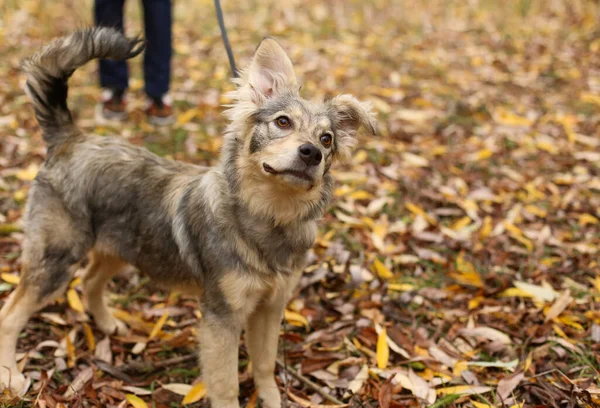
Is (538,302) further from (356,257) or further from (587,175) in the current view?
(587,175)

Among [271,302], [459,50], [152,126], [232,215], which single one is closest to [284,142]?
[232,215]

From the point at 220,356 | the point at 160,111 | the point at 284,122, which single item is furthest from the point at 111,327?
the point at 160,111

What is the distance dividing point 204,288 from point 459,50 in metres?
8.12

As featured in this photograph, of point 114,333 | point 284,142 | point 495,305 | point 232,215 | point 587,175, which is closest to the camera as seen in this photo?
point 284,142

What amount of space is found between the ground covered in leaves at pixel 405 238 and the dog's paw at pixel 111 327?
0.08m

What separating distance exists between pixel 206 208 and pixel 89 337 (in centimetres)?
151

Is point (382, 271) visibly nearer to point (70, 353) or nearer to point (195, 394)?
point (195, 394)

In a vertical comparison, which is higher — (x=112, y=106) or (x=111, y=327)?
(x=112, y=106)

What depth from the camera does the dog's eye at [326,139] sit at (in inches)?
122

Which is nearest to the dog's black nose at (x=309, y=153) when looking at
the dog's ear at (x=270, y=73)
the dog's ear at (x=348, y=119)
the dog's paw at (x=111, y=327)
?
the dog's ear at (x=348, y=119)

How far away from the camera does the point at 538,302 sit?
418 cm

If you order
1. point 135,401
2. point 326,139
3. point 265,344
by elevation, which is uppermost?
point 326,139

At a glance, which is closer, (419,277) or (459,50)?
(419,277)

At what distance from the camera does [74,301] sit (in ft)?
13.7
